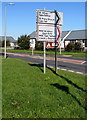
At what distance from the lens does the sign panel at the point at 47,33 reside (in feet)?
32.9

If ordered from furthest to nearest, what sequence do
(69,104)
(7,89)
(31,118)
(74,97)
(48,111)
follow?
1. (7,89)
2. (74,97)
3. (69,104)
4. (48,111)
5. (31,118)

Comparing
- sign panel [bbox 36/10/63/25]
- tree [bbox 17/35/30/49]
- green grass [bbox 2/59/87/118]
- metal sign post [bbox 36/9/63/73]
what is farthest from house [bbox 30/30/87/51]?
green grass [bbox 2/59/87/118]

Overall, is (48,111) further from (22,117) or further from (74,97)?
(74,97)

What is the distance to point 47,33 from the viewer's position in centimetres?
1012

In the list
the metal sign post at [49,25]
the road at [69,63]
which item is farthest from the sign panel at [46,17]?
the road at [69,63]

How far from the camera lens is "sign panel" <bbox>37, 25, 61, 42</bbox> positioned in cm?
1002

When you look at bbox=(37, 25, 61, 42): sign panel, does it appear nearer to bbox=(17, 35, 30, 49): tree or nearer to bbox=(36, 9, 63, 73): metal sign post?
bbox=(36, 9, 63, 73): metal sign post

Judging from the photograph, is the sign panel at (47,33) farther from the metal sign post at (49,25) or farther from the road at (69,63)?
the road at (69,63)

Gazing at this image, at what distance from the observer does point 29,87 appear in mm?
6523

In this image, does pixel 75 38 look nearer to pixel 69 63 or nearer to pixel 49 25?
pixel 69 63

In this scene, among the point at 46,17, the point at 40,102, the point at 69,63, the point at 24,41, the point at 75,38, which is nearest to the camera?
the point at 40,102

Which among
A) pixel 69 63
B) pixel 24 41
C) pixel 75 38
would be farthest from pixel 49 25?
pixel 24 41

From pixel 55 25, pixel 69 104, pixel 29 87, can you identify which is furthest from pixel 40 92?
pixel 55 25

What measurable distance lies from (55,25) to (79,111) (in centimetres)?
644
